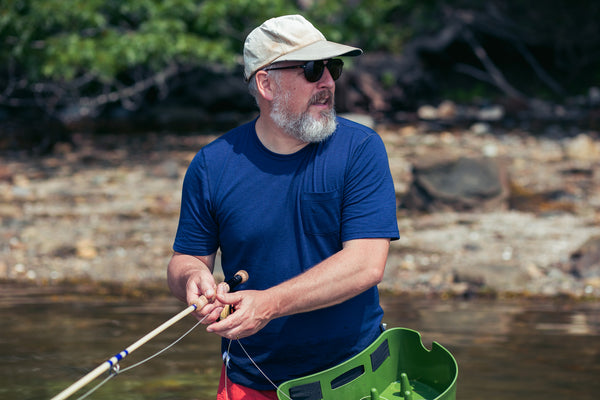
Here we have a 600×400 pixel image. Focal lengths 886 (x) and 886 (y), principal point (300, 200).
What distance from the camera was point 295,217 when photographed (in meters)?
2.98

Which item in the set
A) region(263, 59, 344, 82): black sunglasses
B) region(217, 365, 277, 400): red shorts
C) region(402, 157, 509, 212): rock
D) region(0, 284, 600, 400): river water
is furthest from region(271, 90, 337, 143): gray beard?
region(402, 157, 509, 212): rock

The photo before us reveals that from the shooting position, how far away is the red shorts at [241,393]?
3154 millimetres

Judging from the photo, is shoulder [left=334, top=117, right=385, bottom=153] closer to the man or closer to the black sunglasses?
the man

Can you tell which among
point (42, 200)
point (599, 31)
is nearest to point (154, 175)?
point (42, 200)

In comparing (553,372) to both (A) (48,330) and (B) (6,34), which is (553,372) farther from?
(B) (6,34)

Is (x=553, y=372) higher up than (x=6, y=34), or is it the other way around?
(x=6, y=34)

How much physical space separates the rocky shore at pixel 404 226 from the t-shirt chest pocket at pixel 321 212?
5.94 metres

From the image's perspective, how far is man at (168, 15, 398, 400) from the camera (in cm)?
294

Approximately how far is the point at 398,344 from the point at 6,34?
12914 mm

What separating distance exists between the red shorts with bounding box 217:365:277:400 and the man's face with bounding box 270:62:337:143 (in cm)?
91

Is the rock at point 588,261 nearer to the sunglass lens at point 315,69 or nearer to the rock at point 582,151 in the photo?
the rock at point 582,151

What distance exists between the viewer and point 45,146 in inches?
712

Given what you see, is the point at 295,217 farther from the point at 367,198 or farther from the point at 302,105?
the point at 302,105

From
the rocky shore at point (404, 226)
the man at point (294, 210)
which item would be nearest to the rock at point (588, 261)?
the rocky shore at point (404, 226)
